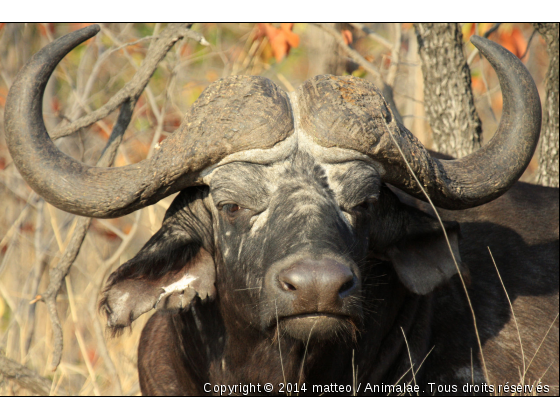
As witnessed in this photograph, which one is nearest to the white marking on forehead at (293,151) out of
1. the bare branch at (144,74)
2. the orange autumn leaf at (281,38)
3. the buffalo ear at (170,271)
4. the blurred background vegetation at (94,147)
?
the buffalo ear at (170,271)

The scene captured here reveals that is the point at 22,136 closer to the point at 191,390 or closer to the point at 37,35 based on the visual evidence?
the point at 191,390

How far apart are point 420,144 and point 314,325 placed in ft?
4.04

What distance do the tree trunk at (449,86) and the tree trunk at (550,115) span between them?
2.02 feet

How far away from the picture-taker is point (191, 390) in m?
3.73

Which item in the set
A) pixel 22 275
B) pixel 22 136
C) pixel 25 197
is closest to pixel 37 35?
pixel 25 197

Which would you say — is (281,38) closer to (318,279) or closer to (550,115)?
(550,115)

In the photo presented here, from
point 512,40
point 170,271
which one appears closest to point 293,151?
point 170,271

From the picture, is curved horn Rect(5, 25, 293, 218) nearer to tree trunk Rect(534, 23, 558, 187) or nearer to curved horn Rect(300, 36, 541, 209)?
curved horn Rect(300, 36, 541, 209)

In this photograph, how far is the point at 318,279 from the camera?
254cm

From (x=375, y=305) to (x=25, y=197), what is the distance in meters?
4.35

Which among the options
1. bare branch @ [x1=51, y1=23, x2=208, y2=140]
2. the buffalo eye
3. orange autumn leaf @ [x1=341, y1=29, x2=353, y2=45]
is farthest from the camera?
orange autumn leaf @ [x1=341, y1=29, x2=353, y2=45]

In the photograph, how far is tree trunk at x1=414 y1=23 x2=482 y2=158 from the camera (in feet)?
17.8

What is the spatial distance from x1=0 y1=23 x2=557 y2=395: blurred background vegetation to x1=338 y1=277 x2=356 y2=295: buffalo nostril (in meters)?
2.78

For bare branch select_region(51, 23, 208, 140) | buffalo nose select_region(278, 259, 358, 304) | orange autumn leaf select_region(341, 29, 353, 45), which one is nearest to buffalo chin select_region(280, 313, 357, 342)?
buffalo nose select_region(278, 259, 358, 304)
